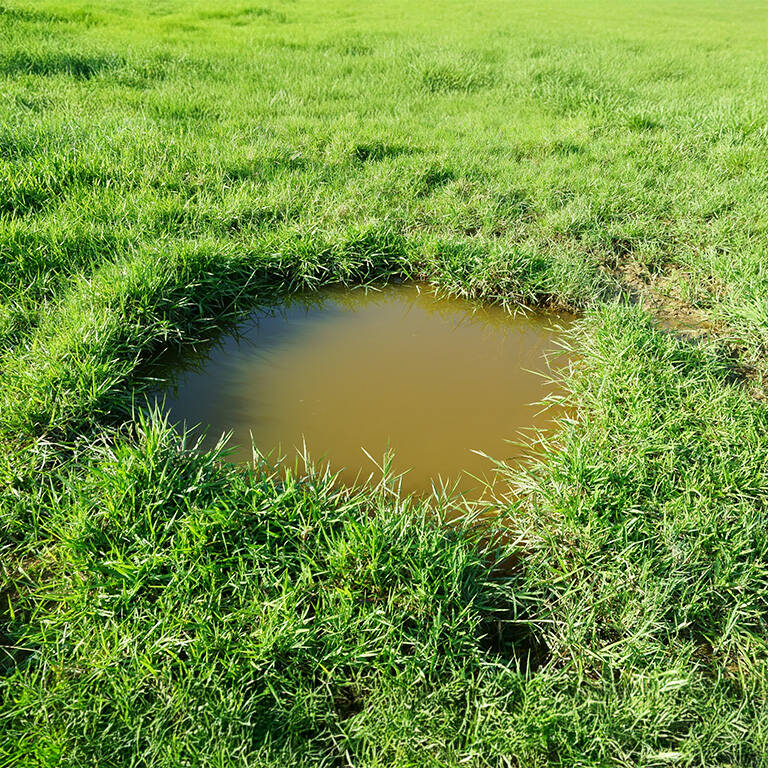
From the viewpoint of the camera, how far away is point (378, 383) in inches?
117

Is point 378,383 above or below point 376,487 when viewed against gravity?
above

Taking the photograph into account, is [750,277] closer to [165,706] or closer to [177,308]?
[177,308]

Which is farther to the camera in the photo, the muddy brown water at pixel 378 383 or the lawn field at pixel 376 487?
the muddy brown water at pixel 378 383

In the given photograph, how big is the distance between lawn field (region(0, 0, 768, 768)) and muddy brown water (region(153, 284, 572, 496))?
15 cm

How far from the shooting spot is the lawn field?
5.53 ft

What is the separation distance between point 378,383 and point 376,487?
0.73m

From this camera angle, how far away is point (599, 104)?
6.73m

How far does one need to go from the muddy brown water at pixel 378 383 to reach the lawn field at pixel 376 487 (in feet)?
0.48

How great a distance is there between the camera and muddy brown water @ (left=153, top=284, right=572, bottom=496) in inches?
103

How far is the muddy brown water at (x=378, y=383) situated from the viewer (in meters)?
2.62

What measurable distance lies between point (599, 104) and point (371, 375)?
17.8ft

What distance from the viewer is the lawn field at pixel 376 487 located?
1687 millimetres

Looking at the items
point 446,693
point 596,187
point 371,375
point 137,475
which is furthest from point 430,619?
A: point 596,187

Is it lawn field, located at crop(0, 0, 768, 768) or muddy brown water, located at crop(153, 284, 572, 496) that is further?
muddy brown water, located at crop(153, 284, 572, 496)
